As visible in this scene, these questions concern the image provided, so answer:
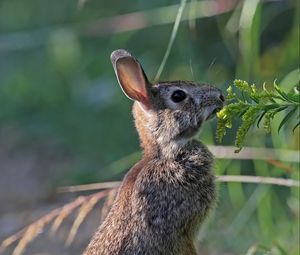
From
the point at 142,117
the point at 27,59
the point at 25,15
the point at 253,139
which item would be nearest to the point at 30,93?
the point at 27,59

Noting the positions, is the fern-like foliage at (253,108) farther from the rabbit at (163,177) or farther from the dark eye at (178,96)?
the dark eye at (178,96)

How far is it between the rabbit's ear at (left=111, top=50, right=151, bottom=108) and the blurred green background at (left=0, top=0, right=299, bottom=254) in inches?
39.8

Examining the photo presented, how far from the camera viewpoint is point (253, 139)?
5.37 m

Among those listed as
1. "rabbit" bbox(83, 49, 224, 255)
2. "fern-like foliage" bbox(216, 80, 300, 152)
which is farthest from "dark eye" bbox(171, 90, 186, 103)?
"fern-like foliage" bbox(216, 80, 300, 152)

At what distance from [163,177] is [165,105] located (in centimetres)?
29

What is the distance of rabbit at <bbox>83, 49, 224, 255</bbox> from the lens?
169 inches

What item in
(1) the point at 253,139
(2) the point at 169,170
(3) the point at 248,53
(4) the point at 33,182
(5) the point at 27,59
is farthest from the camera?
(5) the point at 27,59

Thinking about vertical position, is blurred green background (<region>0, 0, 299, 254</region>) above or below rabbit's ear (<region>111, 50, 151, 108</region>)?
below

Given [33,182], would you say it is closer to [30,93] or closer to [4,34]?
[30,93]

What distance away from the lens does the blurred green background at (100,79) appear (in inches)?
230

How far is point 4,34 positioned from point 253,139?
12.4 feet

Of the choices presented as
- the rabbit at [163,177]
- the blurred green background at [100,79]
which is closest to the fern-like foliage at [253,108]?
the rabbit at [163,177]

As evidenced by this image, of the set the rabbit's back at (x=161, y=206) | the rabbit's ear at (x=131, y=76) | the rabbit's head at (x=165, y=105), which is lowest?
the rabbit's back at (x=161, y=206)

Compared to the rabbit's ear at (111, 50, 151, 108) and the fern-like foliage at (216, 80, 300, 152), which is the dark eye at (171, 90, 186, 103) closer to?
the rabbit's ear at (111, 50, 151, 108)
